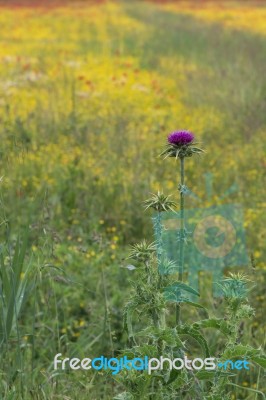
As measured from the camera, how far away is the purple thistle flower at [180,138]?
167 cm

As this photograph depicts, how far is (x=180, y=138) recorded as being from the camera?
167 centimetres

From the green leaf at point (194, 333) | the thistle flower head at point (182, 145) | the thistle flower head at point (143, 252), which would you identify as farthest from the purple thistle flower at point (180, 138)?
the green leaf at point (194, 333)

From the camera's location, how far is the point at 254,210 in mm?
4199

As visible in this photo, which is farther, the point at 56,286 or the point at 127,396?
the point at 56,286

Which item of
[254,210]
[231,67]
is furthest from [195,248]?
[231,67]

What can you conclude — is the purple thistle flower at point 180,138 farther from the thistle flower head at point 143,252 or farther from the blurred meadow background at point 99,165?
the blurred meadow background at point 99,165

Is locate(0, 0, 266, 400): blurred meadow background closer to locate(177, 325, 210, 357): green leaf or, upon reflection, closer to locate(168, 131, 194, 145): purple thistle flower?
locate(177, 325, 210, 357): green leaf

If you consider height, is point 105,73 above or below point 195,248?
above

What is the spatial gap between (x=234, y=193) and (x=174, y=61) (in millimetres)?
5458

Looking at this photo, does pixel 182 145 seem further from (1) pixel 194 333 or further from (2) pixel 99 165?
(2) pixel 99 165

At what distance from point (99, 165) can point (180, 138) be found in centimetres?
325

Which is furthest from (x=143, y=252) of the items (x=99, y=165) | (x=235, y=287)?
(x=99, y=165)

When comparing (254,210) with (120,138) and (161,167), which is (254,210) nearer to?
(161,167)

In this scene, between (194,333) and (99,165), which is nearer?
(194,333)
